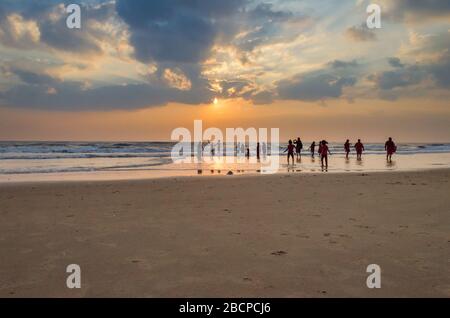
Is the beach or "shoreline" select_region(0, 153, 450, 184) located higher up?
"shoreline" select_region(0, 153, 450, 184)

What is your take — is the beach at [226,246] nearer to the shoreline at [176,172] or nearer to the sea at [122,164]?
the shoreline at [176,172]

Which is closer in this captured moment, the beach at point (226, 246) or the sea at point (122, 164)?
the beach at point (226, 246)

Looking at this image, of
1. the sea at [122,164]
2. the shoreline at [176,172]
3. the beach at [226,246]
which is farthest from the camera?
the sea at [122,164]

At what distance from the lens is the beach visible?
4359 millimetres

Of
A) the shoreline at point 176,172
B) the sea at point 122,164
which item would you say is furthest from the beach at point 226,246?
the sea at point 122,164

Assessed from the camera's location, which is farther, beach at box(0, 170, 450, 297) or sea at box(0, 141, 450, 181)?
sea at box(0, 141, 450, 181)

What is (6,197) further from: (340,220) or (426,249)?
(426,249)

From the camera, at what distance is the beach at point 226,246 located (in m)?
4.36

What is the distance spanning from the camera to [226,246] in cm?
600

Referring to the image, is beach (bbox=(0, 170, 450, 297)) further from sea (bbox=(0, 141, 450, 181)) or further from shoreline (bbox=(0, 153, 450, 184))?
sea (bbox=(0, 141, 450, 181))

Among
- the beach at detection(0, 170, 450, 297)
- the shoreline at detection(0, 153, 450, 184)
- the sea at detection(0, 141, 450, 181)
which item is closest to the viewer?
the beach at detection(0, 170, 450, 297)

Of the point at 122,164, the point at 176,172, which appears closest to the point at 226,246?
the point at 176,172

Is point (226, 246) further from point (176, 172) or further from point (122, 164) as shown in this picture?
point (122, 164)

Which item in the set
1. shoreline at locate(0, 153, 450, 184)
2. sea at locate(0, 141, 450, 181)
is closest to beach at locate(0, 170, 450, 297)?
shoreline at locate(0, 153, 450, 184)
